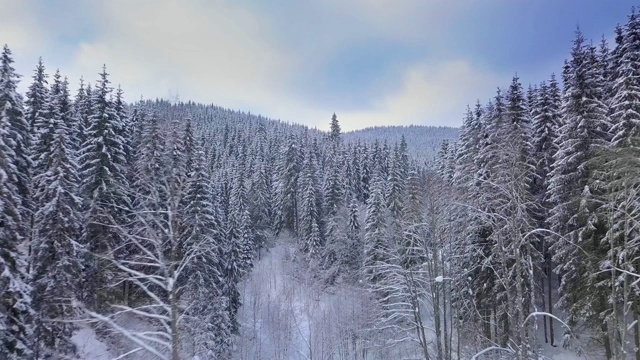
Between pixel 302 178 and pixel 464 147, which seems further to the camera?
pixel 302 178

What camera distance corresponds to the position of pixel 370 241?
40.1 meters

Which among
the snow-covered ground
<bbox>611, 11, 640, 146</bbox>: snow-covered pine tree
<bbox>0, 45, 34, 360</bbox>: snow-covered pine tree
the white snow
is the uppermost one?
<bbox>611, 11, 640, 146</bbox>: snow-covered pine tree

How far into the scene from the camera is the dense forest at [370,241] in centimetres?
1138

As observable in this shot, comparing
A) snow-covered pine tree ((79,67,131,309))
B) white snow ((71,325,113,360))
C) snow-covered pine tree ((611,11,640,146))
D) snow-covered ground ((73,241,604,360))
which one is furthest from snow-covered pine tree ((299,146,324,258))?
snow-covered pine tree ((611,11,640,146))

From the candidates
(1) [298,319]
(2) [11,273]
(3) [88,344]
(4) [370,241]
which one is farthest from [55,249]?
(1) [298,319]

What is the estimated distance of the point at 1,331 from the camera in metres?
16.8

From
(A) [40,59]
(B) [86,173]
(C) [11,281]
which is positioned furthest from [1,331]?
(A) [40,59]

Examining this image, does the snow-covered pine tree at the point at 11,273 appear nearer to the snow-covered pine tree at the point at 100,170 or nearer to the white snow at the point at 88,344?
the white snow at the point at 88,344

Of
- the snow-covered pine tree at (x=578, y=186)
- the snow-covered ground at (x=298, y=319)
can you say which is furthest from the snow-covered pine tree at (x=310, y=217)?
the snow-covered pine tree at (x=578, y=186)

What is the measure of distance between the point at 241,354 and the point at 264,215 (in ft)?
86.0

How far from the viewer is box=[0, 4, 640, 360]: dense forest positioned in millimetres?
11375

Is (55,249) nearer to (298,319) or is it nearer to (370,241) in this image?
(370,241)

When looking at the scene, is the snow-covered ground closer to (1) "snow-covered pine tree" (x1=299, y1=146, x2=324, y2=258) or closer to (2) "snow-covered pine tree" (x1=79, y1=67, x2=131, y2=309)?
(1) "snow-covered pine tree" (x1=299, y1=146, x2=324, y2=258)

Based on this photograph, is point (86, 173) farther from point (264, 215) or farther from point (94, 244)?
point (264, 215)
